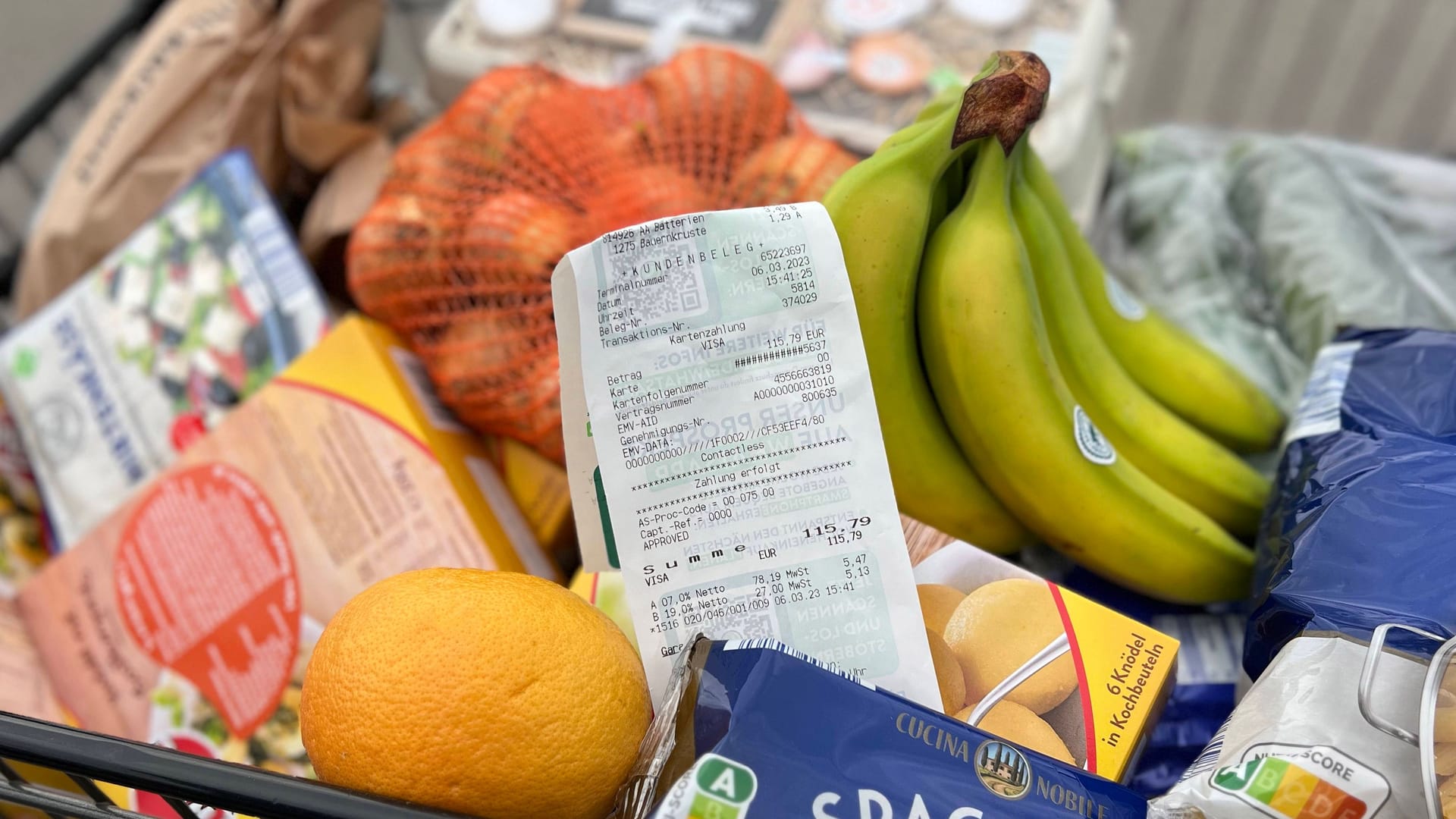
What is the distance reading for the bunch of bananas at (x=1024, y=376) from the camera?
546 mm

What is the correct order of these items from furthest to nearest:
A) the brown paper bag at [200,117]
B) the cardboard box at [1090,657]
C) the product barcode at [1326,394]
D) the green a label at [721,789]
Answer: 1. the brown paper bag at [200,117]
2. the product barcode at [1326,394]
3. the cardboard box at [1090,657]
4. the green a label at [721,789]

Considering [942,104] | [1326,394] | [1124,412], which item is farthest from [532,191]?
[1326,394]

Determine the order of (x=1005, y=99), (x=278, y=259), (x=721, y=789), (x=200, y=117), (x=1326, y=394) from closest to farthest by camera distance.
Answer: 1. (x=721, y=789)
2. (x=1005, y=99)
3. (x=1326, y=394)
4. (x=278, y=259)
5. (x=200, y=117)

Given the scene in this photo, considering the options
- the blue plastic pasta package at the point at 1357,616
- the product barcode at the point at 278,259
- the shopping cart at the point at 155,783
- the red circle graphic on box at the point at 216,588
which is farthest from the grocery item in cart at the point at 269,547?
the blue plastic pasta package at the point at 1357,616

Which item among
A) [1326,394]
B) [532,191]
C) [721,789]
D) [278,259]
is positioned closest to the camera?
[721,789]

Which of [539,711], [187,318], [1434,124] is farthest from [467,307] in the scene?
[1434,124]

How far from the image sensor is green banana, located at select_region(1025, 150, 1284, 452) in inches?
27.8

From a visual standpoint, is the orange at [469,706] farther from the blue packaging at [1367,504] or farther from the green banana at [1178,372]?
the green banana at [1178,372]

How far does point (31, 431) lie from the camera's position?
3.22ft

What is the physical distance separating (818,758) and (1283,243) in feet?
2.45

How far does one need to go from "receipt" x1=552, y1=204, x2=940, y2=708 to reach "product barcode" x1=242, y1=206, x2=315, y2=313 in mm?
534

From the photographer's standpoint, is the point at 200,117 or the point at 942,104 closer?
the point at 942,104

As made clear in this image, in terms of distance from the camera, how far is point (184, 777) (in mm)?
403

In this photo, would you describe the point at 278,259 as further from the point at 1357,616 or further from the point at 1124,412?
the point at 1357,616
